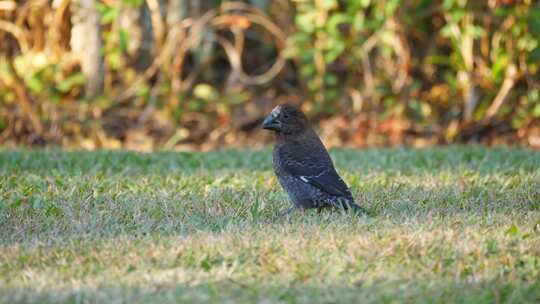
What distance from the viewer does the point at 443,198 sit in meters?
6.84

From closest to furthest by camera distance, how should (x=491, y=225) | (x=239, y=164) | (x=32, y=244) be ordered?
(x=32, y=244) → (x=491, y=225) → (x=239, y=164)

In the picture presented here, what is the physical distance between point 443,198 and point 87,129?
6.42 metres

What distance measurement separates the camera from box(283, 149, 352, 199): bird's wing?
6.36 meters

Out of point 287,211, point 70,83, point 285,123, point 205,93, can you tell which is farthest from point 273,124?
point 70,83

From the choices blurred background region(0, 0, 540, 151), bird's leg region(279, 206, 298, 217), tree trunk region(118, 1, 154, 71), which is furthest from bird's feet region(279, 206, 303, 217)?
tree trunk region(118, 1, 154, 71)

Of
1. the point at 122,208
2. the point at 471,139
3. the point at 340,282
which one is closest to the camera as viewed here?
the point at 340,282

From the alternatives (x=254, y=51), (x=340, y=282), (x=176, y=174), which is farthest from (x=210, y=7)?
(x=340, y=282)

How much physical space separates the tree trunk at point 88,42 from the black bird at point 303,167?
558 centimetres

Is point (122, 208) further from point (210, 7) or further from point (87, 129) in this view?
point (210, 7)

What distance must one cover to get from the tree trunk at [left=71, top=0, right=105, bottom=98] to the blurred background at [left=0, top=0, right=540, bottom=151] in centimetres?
2

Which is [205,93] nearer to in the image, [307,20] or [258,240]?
[307,20]

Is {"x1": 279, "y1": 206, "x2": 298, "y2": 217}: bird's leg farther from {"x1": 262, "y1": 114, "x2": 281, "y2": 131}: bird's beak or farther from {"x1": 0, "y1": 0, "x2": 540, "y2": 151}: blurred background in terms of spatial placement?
{"x1": 0, "y1": 0, "x2": 540, "y2": 151}: blurred background

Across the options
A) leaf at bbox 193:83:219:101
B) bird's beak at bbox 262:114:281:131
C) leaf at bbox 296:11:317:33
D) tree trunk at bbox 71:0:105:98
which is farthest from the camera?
leaf at bbox 193:83:219:101

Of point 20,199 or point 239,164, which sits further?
point 239,164
